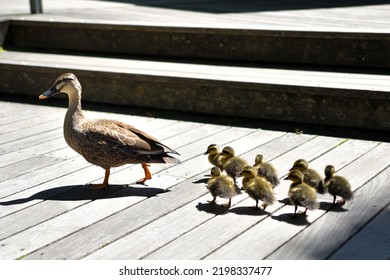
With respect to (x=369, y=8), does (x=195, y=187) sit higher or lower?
lower

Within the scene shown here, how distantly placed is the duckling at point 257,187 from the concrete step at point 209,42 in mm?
2749

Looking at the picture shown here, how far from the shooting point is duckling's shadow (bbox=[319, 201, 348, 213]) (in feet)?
13.9

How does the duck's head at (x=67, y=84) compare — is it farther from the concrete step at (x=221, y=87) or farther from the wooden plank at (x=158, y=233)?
the concrete step at (x=221, y=87)

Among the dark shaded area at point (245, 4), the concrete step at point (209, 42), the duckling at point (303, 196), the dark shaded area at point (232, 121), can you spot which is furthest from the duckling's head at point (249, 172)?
the dark shaded area at point (245, 4)

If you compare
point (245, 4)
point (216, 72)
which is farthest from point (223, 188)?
point (245, 4)

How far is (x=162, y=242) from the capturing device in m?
3.83

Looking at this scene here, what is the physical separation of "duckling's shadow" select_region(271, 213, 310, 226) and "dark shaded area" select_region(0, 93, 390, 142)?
1.85m

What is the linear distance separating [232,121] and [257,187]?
7.47 ft

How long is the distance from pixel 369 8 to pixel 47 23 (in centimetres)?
402

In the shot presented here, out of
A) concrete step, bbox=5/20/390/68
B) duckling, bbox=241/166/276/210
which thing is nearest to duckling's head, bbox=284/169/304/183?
duckling, bbox=241/166/276/210

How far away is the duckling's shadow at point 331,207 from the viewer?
13.9 ft

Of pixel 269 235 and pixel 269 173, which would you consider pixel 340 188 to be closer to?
pixel 269 173
